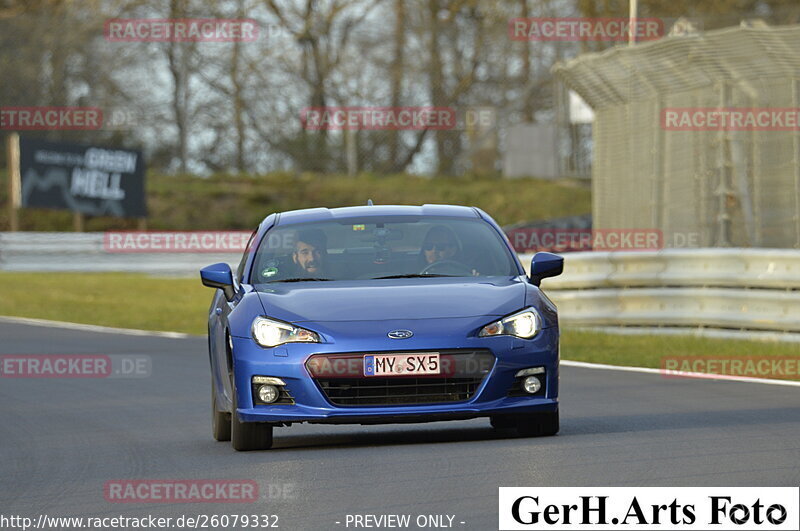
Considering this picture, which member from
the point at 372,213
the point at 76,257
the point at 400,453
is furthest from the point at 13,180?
the point at 400,453

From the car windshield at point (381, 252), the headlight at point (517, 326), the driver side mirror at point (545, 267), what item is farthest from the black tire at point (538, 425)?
the car windshield at point (381, 252)

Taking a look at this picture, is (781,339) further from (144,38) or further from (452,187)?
(144,38)

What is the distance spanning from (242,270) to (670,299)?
7851mm

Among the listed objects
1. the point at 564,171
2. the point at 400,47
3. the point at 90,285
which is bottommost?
the point at 90,285

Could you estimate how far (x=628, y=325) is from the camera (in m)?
18.2

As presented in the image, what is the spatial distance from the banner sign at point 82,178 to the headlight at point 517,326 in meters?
27.8

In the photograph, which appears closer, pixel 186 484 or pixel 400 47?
pixel 186 484

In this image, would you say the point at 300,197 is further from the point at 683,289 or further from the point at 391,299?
the point at 391,299

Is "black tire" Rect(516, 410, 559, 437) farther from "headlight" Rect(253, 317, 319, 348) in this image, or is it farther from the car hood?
"headlight" Rect(253, 317, 319, 348)

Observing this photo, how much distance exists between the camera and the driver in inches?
405

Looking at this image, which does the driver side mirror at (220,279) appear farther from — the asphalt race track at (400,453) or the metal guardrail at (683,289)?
the metal guardrail at (683,289)

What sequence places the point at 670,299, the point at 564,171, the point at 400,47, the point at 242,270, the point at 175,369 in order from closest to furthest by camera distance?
the point at 242,270 → the point at 175,369 → the point at 670,299 → the point at 564,171 → the point at 400,47

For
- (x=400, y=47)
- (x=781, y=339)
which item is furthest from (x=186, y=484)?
(x=400, y=47)

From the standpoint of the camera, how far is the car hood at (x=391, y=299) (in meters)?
9.41
